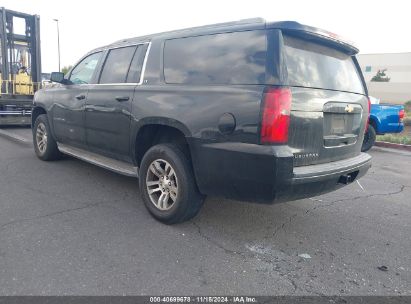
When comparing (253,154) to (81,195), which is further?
(81,195)

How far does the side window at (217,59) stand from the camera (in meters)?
2.84

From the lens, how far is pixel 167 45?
3.67 m

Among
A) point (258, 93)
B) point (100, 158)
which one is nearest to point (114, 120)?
point (100, 158)

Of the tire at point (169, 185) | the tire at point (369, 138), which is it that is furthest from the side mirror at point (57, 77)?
the tire at point (369, 138)

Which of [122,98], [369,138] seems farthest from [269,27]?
[369,138]

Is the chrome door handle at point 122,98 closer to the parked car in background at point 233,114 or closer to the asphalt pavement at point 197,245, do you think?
the parked car in background at point 233,114

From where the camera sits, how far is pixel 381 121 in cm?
898

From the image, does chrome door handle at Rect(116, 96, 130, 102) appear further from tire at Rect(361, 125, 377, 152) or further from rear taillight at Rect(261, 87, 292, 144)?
tire at Rect(361, 125, 377, 152)

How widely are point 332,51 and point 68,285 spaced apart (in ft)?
10.4

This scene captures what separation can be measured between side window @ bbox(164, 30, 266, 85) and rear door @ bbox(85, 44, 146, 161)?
60cm

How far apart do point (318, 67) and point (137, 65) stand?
2062 millimetres

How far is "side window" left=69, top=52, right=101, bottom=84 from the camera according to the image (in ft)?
15.8

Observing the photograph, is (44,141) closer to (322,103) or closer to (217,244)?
(217,244)

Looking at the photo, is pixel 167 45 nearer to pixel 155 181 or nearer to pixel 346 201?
pixel 155 181
